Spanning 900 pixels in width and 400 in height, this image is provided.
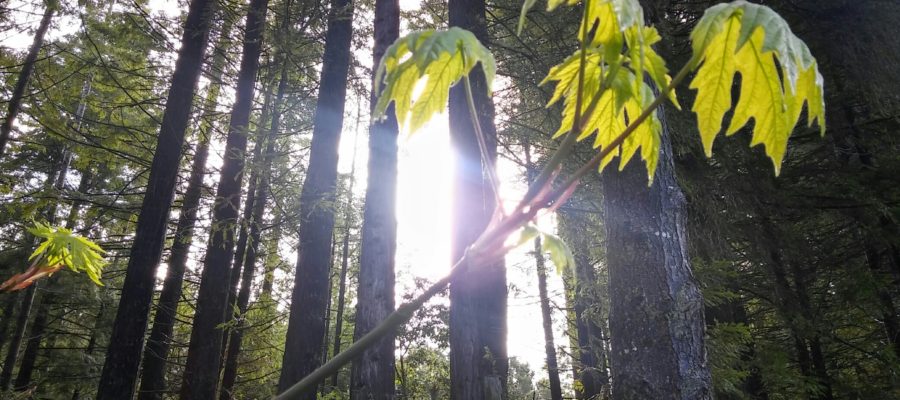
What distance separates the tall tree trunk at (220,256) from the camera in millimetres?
6562

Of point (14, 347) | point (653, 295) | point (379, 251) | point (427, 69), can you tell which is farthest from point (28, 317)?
point (427, 69)

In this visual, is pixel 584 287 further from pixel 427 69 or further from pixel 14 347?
pixel 14 347

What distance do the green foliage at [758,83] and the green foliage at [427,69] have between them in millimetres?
309

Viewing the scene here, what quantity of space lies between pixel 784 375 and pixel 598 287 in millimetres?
2597

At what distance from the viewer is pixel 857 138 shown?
239 inches

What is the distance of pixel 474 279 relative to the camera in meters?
4.96

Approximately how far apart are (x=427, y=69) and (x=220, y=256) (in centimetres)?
743

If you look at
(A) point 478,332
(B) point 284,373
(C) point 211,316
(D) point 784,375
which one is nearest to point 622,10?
(A) point 478,332

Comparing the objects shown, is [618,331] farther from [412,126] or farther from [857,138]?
[857,138]

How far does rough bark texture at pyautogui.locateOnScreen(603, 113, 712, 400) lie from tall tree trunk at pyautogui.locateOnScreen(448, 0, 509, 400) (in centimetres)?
182

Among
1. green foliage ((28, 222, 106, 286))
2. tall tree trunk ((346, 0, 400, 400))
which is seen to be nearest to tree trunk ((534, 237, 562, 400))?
tall tree trunk ((346, 0, 400, 400))

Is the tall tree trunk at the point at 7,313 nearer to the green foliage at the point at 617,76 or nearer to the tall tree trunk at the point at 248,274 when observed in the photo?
the tall tree trunk at the point at 248,274

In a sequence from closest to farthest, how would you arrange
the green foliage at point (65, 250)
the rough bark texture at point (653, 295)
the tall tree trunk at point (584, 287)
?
1. the green foliage at point (65, 250)
2. the rough bark texture at point (653, 295)
3. the tall tree trunk at point (584, 287)

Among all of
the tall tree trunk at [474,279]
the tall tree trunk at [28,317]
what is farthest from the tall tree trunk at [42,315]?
the tall tree trunk at [474,279]
